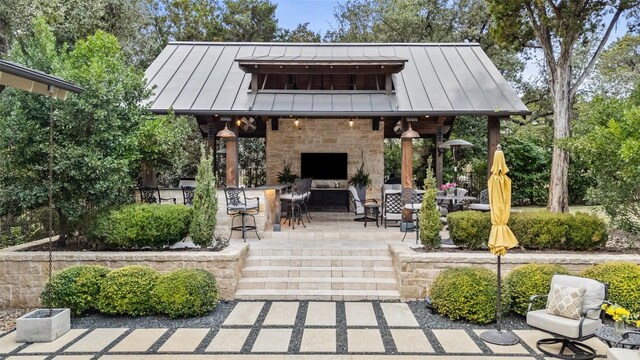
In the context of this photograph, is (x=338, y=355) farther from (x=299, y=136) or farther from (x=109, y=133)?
(x=299, y=136)

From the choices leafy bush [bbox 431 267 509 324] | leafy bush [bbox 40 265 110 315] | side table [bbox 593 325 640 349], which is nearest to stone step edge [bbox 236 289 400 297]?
leafy bush [bbox 431 267 509 324]

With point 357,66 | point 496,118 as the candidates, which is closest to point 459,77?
point 496,118

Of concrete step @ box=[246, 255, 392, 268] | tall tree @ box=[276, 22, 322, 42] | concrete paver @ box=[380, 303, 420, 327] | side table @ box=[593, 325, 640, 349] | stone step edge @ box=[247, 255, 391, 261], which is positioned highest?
tall tree @ box=[276, 22, 322, 42]

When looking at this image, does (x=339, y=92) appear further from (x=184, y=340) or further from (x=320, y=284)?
(x=184, y=340)

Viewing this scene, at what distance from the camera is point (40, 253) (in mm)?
6492

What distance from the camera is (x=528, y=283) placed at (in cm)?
563

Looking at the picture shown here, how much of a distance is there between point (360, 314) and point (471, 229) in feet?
8.19

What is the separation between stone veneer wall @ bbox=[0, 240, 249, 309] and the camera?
6.39m

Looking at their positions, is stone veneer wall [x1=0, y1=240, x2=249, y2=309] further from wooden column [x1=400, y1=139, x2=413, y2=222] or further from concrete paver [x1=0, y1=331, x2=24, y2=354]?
wooden column [x1=400, y1=139, x2=413, y2=222]

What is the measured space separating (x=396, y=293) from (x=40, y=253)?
5.74 m

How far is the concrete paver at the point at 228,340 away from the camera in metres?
4.74

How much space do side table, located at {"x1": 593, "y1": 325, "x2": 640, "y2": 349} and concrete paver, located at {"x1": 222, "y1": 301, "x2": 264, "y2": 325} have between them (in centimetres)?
408

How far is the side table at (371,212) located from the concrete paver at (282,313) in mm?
3981

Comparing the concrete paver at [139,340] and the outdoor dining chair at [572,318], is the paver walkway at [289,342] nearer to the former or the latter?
the concrete paver at [139,340]
